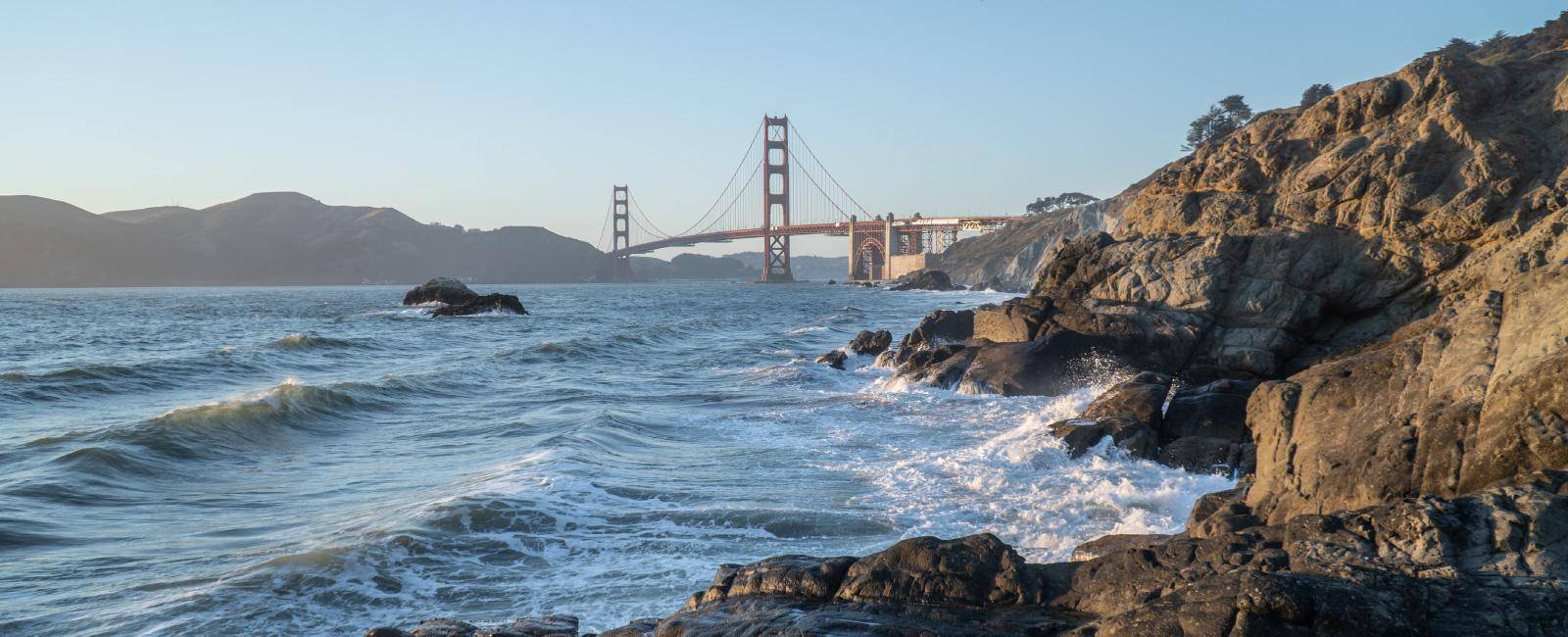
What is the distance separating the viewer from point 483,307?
41562 mm

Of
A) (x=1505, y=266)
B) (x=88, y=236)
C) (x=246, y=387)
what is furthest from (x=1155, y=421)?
(x=88, y=236)

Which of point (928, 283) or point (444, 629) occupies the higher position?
point (928, 283)

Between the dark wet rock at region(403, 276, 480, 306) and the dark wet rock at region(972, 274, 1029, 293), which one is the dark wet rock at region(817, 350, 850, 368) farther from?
the dark wet rock at region(972, 274, 1029, 293)

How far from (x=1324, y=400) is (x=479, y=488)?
6.45 m

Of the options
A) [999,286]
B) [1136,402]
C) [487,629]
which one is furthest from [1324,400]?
[999,286]

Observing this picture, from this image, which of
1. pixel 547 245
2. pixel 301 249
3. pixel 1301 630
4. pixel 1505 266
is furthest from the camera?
pixel 547 245

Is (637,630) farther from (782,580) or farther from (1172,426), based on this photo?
(1172,426)

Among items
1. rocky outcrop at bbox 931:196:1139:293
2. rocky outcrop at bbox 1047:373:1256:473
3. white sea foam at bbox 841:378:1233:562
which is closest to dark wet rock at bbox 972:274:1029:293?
rocky outcrop at bbox 931:196:1139:293

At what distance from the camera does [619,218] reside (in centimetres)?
10956

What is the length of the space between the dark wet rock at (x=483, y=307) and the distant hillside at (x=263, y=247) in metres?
81.1

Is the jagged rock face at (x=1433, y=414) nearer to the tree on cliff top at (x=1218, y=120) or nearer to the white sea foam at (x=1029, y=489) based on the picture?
the white sea foam at (x=1029, y=489)

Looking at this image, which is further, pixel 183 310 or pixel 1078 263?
pixel 183 310

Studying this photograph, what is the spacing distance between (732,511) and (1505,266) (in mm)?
6808

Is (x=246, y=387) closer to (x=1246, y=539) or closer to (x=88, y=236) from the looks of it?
(x=1246, y=539)
